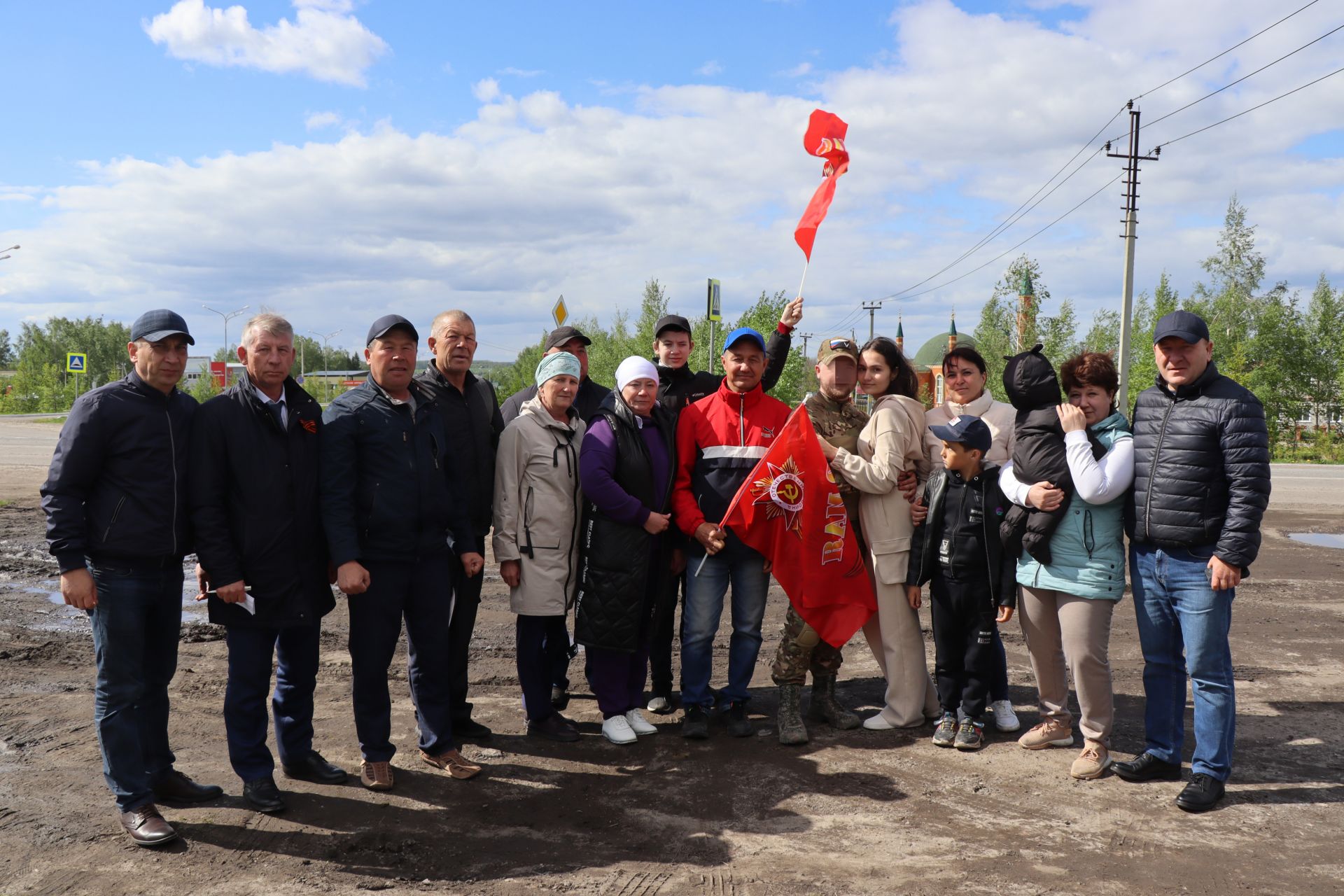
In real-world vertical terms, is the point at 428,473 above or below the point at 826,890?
above

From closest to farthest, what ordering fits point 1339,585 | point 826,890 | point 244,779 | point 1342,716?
point 826,890 < point 244,779 < point 1342,716 < point 1339,585

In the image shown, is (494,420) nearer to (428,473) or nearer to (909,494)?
(428,473)

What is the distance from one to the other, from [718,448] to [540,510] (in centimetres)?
111

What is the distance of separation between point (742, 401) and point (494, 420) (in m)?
1.53

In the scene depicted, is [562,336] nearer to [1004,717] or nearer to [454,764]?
[454,764]

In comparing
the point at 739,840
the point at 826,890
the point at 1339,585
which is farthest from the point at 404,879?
the point at 1339,585

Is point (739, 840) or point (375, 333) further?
point (375, 333)

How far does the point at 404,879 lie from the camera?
380 centimetres

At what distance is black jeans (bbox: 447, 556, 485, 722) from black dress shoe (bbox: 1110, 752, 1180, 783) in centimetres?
365

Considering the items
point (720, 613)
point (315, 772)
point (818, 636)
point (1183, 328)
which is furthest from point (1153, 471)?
point (315, 772)

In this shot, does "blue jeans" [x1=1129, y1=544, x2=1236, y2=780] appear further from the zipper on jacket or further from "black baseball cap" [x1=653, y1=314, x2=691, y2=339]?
"black baseball cap" [x1=653, y1=314, x2=691, y2=339]

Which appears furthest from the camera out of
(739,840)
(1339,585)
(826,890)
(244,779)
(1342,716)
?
(1339,585)

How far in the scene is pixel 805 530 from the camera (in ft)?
18.0

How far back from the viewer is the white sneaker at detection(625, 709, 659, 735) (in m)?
5.57
